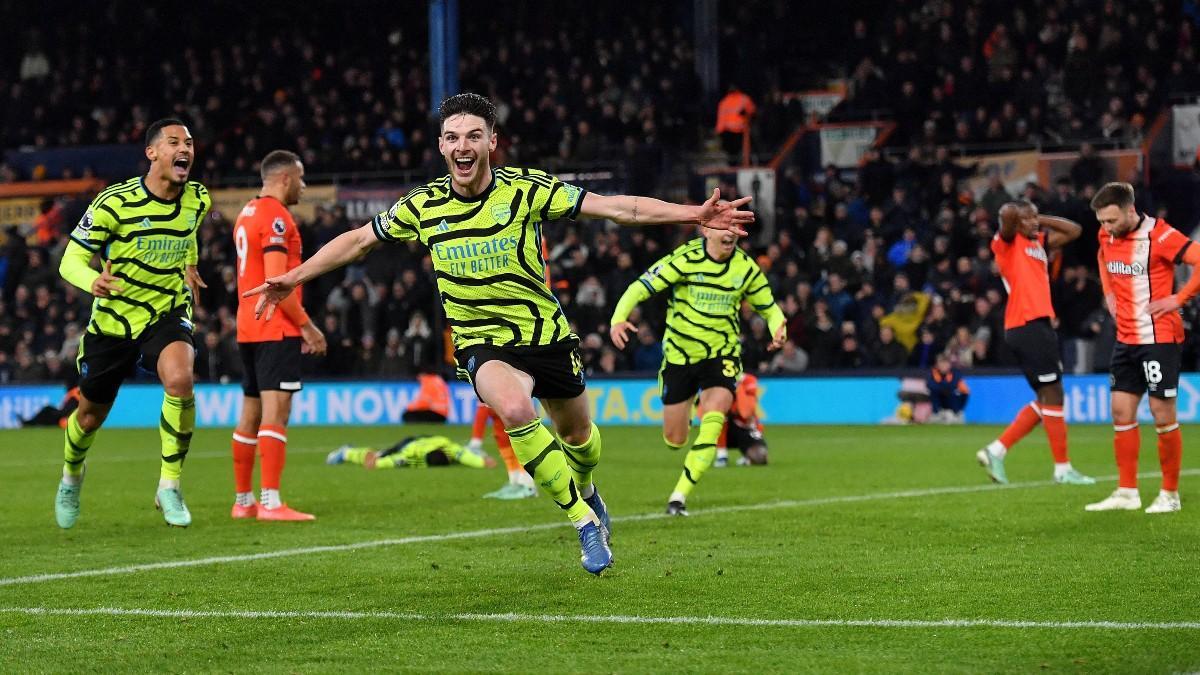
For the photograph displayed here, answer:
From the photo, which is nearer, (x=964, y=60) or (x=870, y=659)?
(x=870, y=659)

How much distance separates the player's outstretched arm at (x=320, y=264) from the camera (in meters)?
7.54

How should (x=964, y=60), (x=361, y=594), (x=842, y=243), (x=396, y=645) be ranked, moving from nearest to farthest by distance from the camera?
(x=396, y=645) → (x=361, y=594) → (x=842, y=243) → (x=964, y=60)

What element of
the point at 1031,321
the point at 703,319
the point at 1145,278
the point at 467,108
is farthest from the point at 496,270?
the point at 1031,321

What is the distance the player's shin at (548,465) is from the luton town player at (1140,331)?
4556 millimetres

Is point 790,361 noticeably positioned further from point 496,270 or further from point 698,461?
point 496,270

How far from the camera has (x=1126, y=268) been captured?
1082 cm

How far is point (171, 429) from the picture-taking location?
10422mm

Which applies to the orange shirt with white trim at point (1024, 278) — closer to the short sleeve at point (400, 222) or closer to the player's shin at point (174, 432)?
the player's shin at point (174, 432)

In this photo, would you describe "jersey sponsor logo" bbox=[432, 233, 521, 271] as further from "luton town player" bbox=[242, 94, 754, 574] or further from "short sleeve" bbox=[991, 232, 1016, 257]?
"short sleeve" bbox=[991, 232, 1016, 257]

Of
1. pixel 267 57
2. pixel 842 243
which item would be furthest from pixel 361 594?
pixel 267 57

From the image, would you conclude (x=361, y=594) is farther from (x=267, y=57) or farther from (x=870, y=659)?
(x=267, y=57)

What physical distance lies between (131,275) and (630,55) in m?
24.4

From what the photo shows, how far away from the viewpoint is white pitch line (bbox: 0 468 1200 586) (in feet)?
27.0

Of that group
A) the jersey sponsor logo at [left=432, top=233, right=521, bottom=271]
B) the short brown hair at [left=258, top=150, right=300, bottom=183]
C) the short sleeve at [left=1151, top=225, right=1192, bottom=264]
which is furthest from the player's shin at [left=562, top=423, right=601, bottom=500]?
the short sleeve at [left=1151, top=225, right=1192, bottom=264]
